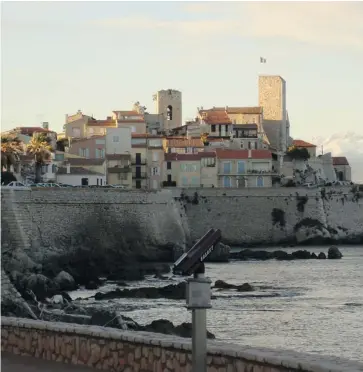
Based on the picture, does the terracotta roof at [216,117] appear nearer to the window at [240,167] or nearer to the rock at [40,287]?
the window at [240,167]

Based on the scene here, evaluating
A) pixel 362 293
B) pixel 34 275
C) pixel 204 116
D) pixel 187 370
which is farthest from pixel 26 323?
pixel 204 116

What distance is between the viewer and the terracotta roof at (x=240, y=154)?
82750 millimetres

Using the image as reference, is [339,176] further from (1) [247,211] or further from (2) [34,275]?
(2) [34,275]

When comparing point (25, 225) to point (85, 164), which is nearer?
point (25, 225)

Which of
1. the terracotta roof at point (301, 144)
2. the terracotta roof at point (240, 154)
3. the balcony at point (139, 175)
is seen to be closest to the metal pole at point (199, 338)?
the balcony at point (139, 175)

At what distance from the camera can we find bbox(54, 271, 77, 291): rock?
41622 millimetres

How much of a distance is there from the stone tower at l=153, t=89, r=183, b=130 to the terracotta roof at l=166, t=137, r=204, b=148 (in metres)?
16.7

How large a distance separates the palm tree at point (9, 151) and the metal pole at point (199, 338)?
49038mm

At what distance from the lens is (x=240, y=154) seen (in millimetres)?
83000

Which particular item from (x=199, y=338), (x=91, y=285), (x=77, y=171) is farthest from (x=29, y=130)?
(x=199, y=338)

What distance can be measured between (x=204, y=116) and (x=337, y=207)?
2224cm

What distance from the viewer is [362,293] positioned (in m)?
42.8

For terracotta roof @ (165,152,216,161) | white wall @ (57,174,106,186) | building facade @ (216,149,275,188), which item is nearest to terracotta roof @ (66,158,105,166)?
white wall @ (57,174,106,186)

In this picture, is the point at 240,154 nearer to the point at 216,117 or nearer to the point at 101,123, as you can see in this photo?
the point at 216,117
